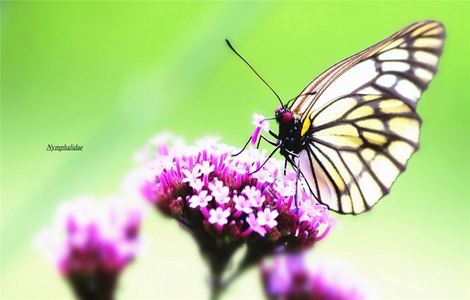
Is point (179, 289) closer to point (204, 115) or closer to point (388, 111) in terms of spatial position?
point (388, 111)

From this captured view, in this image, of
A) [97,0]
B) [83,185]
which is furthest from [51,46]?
[83,185]

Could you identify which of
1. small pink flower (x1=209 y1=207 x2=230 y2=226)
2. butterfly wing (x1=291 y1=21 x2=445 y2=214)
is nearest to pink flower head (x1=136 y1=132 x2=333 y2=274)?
small pink flower (x1=209 y1=207 x2=230 y2=226)

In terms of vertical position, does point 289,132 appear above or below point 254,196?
above

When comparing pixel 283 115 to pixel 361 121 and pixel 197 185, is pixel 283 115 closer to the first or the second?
pixel 361 121

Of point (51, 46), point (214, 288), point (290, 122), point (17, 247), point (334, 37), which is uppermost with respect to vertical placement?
point (51, 46)

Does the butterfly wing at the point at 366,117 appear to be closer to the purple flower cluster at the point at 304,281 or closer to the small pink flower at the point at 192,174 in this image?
the purple flower cluster at the point at 304,281

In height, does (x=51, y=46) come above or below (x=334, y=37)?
above

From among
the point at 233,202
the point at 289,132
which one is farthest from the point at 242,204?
the point at 289,132

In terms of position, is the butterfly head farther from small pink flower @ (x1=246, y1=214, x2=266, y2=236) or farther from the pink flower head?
small pink flower @ (x1=246, y1=214, x2=266, y2=236)
